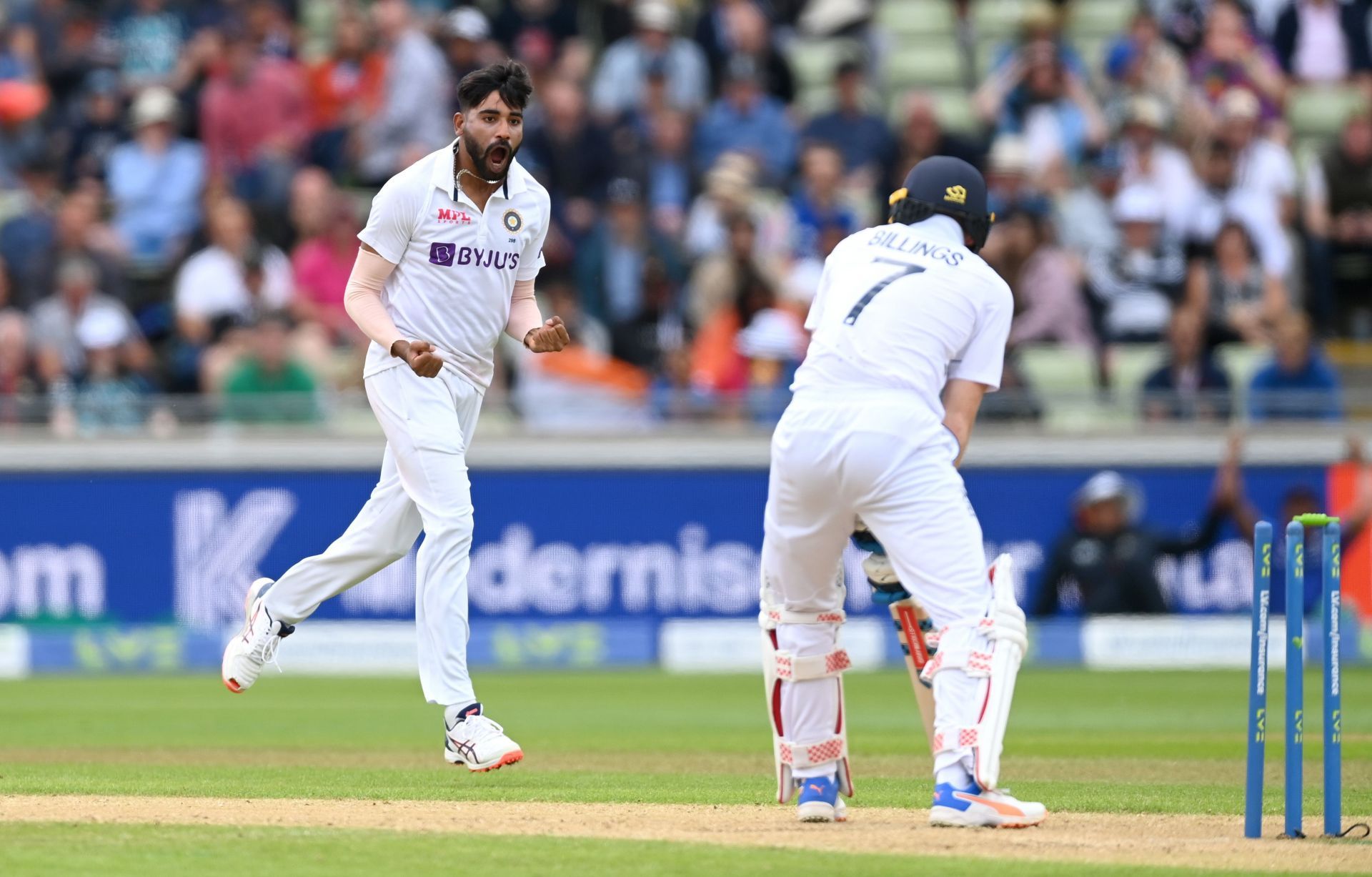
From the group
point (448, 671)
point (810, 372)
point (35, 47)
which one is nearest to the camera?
point (810, 372)

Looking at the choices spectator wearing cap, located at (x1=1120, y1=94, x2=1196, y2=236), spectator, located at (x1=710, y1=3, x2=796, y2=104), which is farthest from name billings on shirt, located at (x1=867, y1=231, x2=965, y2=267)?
spectator, located at (x1=710, y1=3, x2=796, y2=104)

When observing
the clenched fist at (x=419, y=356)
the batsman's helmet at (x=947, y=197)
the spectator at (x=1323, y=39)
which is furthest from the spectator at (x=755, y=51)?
the batsman's helmet at (x=947, y=197)

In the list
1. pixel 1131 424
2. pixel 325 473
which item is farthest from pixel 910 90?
pixel 325 473

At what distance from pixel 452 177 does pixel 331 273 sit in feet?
29.5

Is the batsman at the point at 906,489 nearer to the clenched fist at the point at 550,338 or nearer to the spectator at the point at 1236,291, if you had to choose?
the clenched fist at the point at 550,338

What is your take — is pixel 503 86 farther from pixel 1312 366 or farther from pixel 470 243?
pixel 1312 366

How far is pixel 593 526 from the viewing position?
619 inches

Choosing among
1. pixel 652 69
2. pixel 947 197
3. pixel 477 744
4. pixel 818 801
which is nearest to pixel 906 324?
pixel 947 197

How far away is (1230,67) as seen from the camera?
1853 cm

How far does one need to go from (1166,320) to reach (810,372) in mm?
10279

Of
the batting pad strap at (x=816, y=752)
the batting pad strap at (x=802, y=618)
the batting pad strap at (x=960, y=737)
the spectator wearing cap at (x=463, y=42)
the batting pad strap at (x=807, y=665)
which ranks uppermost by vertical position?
the spectator wearing cap at (x=463, y=42)

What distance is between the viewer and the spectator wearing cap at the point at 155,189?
1770cm

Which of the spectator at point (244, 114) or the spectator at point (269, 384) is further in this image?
the spectator at point (244, 114)

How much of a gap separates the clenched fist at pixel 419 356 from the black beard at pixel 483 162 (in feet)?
2.27
